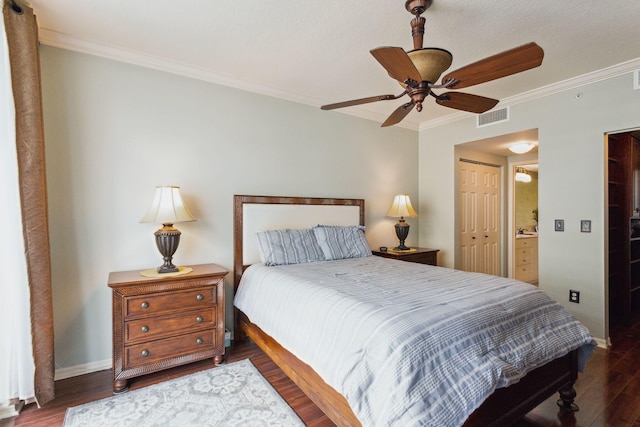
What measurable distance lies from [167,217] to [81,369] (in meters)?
1.37

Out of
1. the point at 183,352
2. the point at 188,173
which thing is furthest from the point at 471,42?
the point at 183,352

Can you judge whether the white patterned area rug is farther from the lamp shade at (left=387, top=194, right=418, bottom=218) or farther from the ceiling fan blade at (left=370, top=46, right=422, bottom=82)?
the lamp shade at (left=387, top=194, right=418, bottom=218)

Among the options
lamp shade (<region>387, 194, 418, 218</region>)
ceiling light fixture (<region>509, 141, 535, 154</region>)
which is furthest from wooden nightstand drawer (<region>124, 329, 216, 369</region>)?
ceiling light fixture (<region>509, 141, 535, 154</region>)

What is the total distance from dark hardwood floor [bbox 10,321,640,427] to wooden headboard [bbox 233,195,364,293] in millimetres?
889

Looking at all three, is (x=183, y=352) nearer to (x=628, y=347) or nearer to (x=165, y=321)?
(x=165, y=321)

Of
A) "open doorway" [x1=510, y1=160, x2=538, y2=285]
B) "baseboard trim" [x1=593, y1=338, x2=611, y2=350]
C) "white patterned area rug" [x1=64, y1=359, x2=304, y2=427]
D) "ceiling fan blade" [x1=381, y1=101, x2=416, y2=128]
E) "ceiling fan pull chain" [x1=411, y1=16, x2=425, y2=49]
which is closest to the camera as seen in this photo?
"white patterned area rug" [x1=64, y1=359, x2=304, y2=427]

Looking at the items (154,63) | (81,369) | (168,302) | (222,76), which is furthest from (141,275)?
(222,76)

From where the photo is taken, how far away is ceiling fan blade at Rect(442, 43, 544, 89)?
1572mm

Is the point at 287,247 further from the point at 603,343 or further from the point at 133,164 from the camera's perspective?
the point at 603,343

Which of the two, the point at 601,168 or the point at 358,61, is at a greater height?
the point at 358,61

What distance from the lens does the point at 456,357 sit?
1396 mm

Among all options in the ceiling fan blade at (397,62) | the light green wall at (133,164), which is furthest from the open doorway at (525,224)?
the ceiling fan blade at (397,62)

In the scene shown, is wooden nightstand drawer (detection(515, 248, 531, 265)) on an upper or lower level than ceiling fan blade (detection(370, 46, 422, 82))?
lower

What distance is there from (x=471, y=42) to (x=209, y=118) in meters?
2.36
